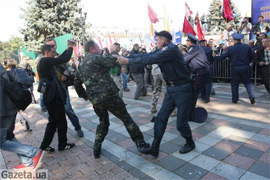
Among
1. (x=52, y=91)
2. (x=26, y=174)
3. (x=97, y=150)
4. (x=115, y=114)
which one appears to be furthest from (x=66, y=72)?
(x=26, y=174)

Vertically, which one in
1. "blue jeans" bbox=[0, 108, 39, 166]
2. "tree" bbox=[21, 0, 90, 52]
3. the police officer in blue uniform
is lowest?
"blue jeans" bbox=[0, 108, 39, 166]

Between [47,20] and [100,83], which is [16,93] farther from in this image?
[47,20]

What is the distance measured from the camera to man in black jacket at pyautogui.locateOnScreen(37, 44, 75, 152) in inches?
148

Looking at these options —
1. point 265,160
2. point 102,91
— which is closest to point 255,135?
point 265,160

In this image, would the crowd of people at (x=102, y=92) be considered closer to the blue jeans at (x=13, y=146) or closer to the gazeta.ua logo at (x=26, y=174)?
the blue jeans at (x=13, y=146)

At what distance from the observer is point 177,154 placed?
11.8 ft

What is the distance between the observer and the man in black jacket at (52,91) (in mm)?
3755

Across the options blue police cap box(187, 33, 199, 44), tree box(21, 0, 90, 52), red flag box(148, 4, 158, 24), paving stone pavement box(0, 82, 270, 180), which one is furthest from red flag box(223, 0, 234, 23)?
tree box(21, 0, 90, 52)

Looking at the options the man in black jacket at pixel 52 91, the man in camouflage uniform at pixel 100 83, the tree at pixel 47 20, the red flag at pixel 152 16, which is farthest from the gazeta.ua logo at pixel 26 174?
the tree at pixel 47 20

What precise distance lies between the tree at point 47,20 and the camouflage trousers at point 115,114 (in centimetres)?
2047

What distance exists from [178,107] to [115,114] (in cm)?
105

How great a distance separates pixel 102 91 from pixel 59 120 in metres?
1.31

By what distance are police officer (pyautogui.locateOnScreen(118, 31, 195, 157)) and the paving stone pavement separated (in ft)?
1.05

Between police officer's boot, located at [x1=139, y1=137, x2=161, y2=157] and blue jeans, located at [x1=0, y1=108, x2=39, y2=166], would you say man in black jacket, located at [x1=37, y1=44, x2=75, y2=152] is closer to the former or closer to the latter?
blue jeans, located at [x1=0, y1=108, x2=39, y2=166]
